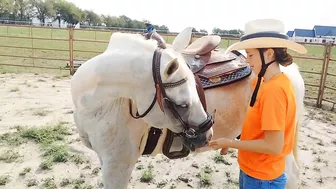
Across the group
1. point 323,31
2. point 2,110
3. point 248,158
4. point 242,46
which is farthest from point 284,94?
point 323,31

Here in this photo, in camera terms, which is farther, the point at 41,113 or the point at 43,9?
the point at 43,9

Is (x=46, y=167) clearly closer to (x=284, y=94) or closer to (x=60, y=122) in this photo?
(x=60, y=122)

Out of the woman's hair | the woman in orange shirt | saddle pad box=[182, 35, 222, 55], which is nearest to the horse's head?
the woman in orange shirt

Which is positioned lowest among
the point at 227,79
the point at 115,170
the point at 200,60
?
the point at 115,170

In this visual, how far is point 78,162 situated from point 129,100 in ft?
6.53

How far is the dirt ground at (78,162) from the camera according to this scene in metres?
3.27

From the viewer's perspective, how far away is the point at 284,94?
1.50 meters

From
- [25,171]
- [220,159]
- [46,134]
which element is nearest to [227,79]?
[220,159]

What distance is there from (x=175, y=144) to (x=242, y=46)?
3.03 feet

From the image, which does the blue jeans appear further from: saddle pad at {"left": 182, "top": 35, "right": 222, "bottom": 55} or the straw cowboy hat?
saddle pad at {"left": 182, "top": 35, "right": 222, "bottom": 55}

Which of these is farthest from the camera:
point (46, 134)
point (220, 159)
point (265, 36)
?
point (46, 134)

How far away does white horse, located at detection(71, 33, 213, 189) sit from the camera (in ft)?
5.29

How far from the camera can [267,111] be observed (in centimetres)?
150

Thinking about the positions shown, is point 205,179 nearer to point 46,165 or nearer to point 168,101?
point 46,165
